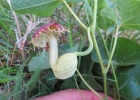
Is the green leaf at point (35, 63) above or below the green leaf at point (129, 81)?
above

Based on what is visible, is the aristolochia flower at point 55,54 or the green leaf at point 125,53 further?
the green leaf at point 125,53

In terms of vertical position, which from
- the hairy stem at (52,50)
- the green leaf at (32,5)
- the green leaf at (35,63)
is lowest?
the green leaf at (35,63)

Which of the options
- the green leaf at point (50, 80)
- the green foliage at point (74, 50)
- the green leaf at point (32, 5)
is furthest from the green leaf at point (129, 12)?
the green leaf at point (50, 80)

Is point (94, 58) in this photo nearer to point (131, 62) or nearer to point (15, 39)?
point (131, 62)

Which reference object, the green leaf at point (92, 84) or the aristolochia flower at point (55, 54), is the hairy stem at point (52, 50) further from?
the green leaf at point (92, 84)

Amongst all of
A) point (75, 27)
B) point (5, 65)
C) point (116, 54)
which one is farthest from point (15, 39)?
point (116, 54)

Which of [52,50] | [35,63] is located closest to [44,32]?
[52,50]

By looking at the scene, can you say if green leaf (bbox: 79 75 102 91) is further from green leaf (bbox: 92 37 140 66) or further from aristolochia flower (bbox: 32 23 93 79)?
aristolochia flower (bbox: 32 23 93 79)
